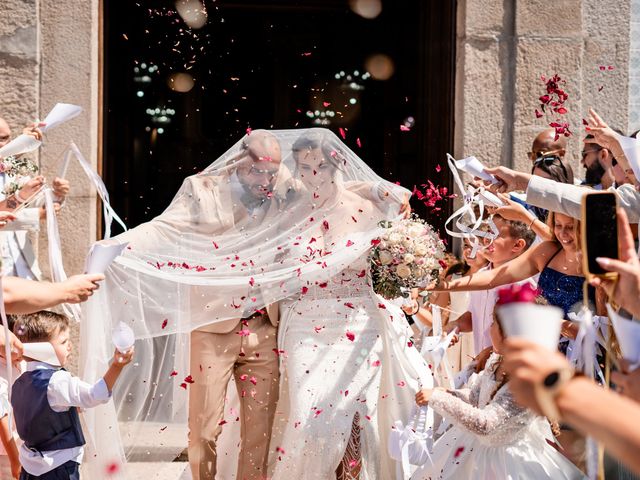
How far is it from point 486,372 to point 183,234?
1.81 meters

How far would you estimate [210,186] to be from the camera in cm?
498

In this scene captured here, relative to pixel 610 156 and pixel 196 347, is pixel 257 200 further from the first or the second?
pixel 610 156

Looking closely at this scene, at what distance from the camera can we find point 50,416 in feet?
12.6

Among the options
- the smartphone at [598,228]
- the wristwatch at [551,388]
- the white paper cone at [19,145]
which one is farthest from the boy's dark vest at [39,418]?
the wristwatch at [551,388]

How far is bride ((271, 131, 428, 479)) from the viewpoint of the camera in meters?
4.70

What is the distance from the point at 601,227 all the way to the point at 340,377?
2.45 m

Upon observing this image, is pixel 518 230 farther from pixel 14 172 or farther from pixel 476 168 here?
pixel 14 172

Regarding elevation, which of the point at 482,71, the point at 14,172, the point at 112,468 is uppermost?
the point at 482,71

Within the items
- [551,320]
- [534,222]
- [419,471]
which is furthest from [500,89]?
[551,320]

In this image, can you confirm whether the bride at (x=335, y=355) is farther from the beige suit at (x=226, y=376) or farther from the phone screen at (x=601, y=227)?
the phone screen at (x=601, y=227)

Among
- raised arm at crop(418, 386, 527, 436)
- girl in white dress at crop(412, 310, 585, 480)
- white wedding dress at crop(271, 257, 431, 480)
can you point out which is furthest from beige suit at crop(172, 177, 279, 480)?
raised arm at crop(418, 386, 527, 436)

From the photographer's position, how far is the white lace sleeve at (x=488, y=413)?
3.84 metres

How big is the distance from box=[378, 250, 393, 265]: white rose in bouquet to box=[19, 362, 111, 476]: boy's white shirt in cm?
148

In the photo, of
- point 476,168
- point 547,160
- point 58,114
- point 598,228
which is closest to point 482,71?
point 547,160
